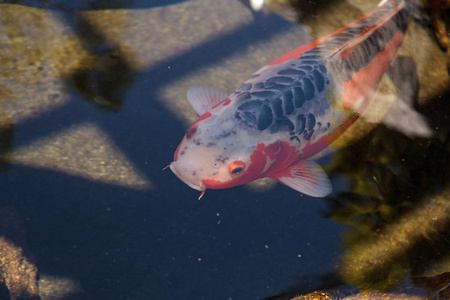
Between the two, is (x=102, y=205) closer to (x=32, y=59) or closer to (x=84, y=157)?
(x=84, y=157)

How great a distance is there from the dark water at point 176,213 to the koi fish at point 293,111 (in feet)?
0.90

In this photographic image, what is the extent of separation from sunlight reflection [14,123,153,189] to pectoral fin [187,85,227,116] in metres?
0.80

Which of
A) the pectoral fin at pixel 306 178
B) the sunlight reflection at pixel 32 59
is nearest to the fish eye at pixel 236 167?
the pectoral fin at pixel 306 178

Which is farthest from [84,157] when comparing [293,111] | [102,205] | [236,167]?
[293,111]

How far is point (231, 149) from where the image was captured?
2.74 meters

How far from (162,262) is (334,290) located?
1319mm

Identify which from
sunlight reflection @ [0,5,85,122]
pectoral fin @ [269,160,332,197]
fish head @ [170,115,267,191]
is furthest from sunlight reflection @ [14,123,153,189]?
pectoral fin @ [269,160,332,197]

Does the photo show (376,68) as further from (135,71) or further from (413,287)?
(135,71)

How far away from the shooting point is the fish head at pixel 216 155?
2.71 metres

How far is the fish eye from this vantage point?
8.96ft

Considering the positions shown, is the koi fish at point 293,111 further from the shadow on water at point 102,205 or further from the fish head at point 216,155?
the shadow on water at point 102,205

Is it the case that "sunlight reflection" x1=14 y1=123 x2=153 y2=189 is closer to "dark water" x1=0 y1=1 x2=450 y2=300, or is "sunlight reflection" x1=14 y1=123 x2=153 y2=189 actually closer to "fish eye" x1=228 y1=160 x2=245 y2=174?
"dark water" x1=0 y1=1 x2=450 y2=300

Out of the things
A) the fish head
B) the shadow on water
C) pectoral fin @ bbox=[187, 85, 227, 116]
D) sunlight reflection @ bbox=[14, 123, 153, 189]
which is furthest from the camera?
pectoral fin @ bbox=[187, 85, 227, 116]

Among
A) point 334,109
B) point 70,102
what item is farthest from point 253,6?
point 70,102
